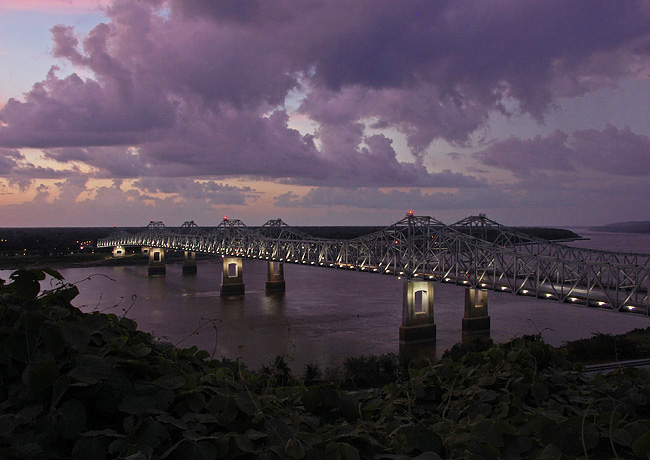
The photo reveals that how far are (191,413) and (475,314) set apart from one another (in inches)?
1951

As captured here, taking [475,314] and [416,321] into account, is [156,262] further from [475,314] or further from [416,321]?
[475,314]

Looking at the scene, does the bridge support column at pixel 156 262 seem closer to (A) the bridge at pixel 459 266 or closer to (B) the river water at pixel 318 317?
(A) the bridge at pixel 459 266

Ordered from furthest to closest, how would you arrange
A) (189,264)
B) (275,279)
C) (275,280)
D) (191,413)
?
(189,264) → (275,279) → (275,280) → (191,413)

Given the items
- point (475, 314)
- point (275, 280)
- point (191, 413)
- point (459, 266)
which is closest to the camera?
→ point (191, 413)

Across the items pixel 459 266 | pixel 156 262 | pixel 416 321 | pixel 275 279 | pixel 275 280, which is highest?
pixel 459 266

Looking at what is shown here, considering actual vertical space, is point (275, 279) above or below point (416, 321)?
above

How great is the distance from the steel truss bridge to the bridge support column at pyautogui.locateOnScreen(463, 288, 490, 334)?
1040mm

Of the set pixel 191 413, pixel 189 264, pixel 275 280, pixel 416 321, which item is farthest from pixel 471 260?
pixel 189 264

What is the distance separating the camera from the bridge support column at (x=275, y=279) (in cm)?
7956

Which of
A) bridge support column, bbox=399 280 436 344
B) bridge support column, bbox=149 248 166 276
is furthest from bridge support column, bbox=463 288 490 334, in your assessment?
bridge support column, bbox=149 248 166 276

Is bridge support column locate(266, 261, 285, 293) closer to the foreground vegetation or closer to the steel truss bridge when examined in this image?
the steel truss bridge

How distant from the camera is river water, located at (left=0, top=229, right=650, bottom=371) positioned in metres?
43.2

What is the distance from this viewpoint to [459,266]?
55156 mm

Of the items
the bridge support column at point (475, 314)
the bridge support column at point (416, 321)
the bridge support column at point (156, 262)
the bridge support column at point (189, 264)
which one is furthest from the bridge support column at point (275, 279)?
the bridge support column at point (156, 262)
